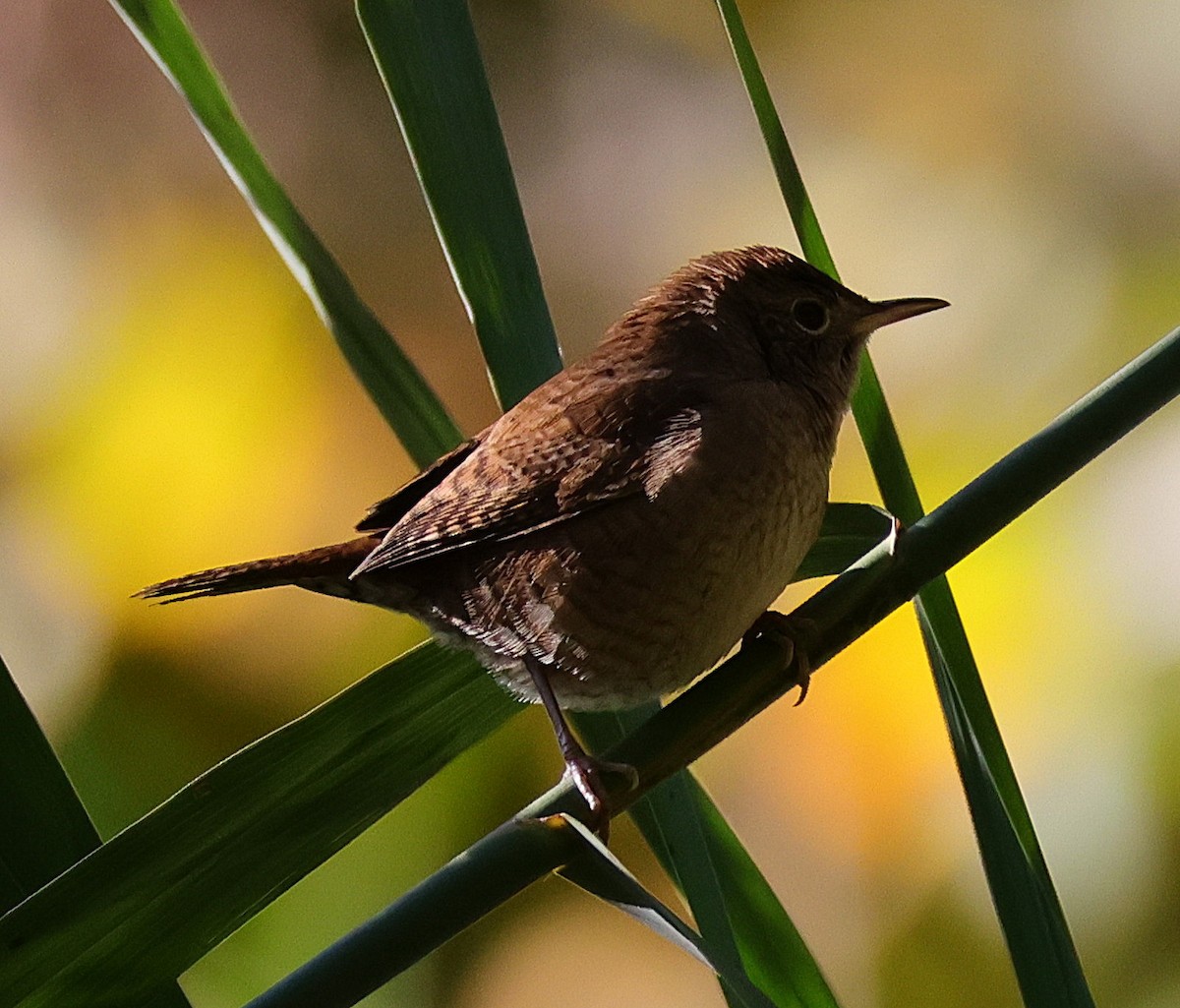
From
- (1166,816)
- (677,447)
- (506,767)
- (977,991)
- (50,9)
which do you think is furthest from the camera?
(50,9)

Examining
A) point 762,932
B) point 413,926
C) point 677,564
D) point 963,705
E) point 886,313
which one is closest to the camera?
point 413,926

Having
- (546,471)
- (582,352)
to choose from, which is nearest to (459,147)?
(546,471)

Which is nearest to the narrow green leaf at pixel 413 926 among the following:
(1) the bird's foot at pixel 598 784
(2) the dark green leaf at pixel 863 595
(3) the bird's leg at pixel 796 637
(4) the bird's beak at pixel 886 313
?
(2) the dark green leaf at pixel 863 595

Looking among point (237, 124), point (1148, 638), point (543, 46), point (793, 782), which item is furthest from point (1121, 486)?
point (237, 124)

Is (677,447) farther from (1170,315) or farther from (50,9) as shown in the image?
(50,9)

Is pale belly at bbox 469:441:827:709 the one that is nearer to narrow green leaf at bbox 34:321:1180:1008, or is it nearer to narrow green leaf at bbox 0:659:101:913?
narrow green leaf at bbox 34:321:1180:1008

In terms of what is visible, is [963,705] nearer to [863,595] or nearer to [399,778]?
[863,595]

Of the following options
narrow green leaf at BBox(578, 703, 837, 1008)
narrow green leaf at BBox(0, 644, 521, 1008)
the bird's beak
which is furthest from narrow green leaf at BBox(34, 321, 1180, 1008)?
the bird's beak
